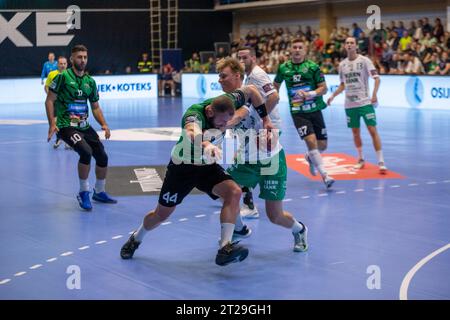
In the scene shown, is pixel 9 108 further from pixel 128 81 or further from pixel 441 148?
pixel 441 148

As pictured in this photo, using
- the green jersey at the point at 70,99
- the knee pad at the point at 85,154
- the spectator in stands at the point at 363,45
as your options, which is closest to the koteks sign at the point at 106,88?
the spectator in stands at the point at 363,45

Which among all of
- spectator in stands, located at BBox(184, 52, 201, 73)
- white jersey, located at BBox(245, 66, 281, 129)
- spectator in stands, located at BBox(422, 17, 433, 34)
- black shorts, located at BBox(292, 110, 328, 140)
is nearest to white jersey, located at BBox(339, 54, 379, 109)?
black shorts, located at BBox(292, 110, 328, 140)

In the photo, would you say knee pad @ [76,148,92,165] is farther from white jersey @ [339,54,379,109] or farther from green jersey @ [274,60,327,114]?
white jersey @ [339,54,379,109]

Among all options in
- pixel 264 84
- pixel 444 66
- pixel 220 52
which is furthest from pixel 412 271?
pixel 220 52

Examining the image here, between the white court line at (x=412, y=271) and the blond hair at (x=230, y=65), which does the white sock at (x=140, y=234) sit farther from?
the white court line at (x=412, y=271)

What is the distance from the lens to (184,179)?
7.06 meters

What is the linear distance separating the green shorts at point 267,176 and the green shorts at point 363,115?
5222mm

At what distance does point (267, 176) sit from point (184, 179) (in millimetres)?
907

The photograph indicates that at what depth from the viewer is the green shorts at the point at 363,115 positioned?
41.5 ft

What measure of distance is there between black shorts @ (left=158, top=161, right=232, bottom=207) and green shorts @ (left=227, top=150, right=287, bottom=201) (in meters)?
0.53

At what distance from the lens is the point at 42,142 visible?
1705 cm

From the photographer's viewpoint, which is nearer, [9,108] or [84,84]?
[84,84]
